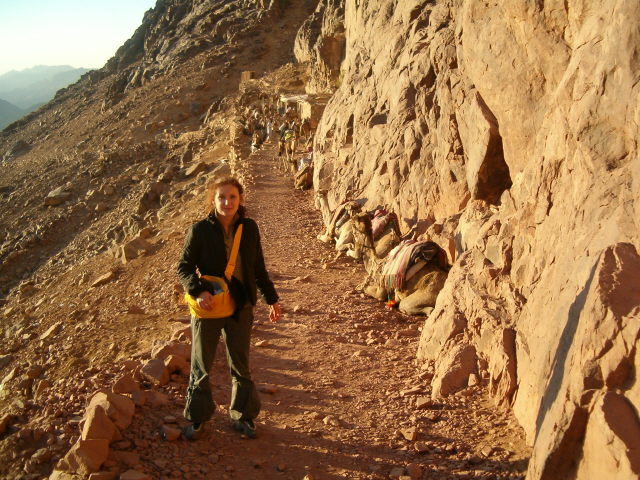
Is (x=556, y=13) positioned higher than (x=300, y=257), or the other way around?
(x=556, y=13)

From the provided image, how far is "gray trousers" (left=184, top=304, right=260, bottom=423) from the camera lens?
3.59m

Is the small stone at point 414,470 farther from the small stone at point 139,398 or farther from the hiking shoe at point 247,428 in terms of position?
the small stone at point 139,398

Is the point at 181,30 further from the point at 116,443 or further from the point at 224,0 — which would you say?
the point at 116,443

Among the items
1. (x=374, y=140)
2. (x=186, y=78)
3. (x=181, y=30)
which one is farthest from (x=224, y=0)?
(x=374, y=140)

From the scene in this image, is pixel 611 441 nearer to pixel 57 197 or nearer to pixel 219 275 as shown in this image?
pixel 219 275

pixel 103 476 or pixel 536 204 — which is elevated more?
pixel 536 204

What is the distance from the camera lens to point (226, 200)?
138 inches

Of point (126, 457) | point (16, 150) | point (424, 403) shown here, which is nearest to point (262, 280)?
point (126, 457)

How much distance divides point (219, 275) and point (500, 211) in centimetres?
334

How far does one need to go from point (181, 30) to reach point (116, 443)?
52539 mm

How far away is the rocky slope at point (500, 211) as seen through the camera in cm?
287

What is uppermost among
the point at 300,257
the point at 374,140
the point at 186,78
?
the point at 186,78

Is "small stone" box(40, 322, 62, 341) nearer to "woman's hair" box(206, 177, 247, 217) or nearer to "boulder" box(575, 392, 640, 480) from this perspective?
"woman's hair" box(206, 177, 247, 217)

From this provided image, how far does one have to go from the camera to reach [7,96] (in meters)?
188
